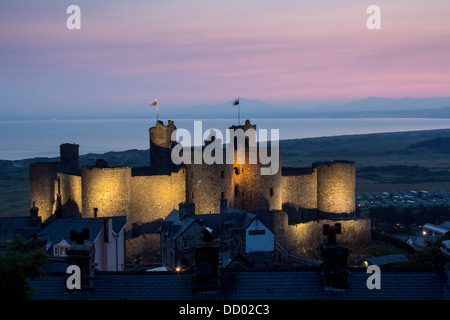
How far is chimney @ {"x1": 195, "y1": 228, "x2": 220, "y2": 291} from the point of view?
45.2 feet

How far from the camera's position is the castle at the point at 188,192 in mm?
35531

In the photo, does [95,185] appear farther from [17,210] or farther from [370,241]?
[17,210]

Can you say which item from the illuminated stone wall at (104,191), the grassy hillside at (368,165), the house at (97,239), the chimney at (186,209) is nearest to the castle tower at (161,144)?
the grassy hillside at (368,165)

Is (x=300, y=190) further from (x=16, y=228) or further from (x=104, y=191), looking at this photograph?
(x=16, y=228)

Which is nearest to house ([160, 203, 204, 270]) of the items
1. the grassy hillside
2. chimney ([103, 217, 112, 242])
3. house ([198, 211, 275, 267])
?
house ([198, 211, 275, 267])

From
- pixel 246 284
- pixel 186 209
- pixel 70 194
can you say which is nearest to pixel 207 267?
pixel 246 284

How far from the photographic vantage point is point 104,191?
35.4m

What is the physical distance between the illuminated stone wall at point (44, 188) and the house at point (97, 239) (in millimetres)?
12994

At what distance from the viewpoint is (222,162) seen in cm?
3812

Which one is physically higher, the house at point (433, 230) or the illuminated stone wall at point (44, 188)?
the illuminated stone wall at point (44, 188)

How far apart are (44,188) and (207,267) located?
29678mm

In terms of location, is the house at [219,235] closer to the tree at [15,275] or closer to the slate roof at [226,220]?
the slate roof at [226,220]
